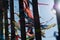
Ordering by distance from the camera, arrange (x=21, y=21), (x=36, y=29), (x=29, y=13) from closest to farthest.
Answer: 1. (x=36, y=29)
2. (x=21, y=21)
3. (x=29, y=13)

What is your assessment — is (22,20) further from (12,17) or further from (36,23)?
(36,23)

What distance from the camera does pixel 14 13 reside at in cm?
727

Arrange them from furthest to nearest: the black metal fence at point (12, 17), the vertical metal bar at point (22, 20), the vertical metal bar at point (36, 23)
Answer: the vertical metal bar at point (22, 20) → the black metal fence at point (12, 17) → the vertical metal bar at point (36, 23)

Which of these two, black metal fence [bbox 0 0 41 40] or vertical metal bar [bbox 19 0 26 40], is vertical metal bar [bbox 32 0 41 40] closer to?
black metal fence [bbox 0 0 41 40]

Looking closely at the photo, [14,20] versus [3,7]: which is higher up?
[3,7]

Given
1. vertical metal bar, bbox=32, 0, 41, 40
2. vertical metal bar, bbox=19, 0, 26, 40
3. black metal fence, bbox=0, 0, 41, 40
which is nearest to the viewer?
vertical metal bar, bbox=32, 0, 41, 40

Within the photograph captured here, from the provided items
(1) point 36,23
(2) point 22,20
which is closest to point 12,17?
(2) point 22,20

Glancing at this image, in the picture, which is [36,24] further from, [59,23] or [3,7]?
[3,7]

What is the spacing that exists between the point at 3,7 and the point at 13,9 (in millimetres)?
720

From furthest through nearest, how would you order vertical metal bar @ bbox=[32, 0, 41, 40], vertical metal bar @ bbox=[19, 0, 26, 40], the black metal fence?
vertical metal bar @ bbox=[19, 0, 26, 40] < the black metal fence < vertical metal bar @ bbox=[32, 0, 41, 40]

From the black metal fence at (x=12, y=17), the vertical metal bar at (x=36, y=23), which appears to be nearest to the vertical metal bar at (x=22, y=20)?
the black metal fence at (x=12, y=17)

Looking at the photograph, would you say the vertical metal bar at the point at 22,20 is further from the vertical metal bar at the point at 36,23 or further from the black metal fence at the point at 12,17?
the vertical metal bar at the point at 36,23

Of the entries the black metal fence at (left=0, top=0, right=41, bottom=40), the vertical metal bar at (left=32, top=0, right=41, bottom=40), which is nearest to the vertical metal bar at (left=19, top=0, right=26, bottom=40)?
the black metal fence at (left=0, top=0, right=41, bottom=40)

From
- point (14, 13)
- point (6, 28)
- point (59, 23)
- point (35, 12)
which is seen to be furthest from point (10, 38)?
point (59, 23)
